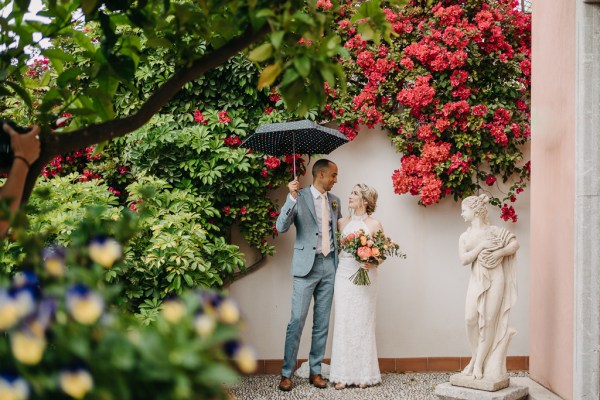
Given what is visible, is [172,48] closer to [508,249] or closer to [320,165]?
[508,249]

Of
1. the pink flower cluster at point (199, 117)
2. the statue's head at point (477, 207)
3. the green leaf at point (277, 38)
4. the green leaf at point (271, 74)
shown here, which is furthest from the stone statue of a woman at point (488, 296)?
the green leaf at point (277, 38)

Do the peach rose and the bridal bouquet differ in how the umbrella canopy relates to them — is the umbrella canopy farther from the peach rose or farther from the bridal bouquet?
the peach rose

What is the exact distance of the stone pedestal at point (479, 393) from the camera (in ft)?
16.0

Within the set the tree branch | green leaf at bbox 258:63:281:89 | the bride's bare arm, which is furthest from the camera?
the bride's bare arm

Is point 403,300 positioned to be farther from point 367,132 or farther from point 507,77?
point 507,77

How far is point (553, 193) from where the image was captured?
4.89 meters

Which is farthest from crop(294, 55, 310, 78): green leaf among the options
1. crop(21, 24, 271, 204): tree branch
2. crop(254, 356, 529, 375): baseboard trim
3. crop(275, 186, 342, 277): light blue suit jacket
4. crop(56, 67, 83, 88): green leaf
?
crop(254, 356, 529, 375): baseboard trim

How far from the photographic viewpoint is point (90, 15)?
2021mm

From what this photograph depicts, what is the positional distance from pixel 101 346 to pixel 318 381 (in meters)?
5.52

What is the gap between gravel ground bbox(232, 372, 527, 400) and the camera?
600 centimetres

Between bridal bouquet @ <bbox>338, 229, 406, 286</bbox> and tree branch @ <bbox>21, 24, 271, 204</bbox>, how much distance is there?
4.14 m

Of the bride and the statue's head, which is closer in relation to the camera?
the statue's head

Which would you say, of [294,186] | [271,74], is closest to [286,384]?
[294,186]

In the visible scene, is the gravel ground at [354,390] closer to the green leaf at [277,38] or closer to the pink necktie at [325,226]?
the pink necktie at [325,226]
